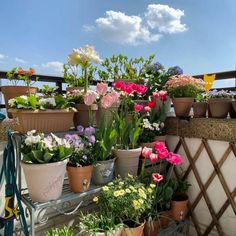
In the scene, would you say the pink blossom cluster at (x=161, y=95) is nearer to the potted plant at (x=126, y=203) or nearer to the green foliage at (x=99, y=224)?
the potted plant at (x=126, y=203)

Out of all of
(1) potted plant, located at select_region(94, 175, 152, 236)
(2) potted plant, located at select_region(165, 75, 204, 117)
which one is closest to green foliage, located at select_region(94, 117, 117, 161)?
(1) potted plant, located at select_region(94, 175, 152, 236)

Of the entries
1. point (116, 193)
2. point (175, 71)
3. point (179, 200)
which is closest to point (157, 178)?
point (116, 193)

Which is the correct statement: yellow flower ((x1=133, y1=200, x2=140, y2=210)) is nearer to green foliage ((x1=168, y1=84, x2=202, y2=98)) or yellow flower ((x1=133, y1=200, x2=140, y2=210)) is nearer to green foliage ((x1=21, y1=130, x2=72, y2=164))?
green foliage ((x1=21, y1=130, x2=72, y2=164))

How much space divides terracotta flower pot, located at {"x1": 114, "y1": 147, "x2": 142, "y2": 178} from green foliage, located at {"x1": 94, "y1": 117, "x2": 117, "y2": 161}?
8 centimetres

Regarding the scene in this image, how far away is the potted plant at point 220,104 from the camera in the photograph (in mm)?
1455

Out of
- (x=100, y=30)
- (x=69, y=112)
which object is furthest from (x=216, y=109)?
(x=100, y=30)

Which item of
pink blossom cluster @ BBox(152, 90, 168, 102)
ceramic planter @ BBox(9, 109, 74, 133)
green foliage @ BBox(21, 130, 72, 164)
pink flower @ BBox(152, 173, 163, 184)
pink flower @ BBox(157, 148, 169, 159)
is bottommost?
pink flower @ BBox(152, 173, 163, 184)

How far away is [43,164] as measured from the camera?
1.01 m

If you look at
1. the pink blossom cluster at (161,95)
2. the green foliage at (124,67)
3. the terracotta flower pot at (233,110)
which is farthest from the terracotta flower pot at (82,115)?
the terracotta flower pot at (233,110)

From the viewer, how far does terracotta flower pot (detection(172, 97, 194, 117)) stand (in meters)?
1.60

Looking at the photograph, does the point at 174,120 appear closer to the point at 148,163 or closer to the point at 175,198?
the point at 148,163

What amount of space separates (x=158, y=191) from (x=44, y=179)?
80cm

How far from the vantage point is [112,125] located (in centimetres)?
141

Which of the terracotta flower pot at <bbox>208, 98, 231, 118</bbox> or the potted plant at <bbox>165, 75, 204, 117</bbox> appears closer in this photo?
the terracotta flower pot at <bbox>208, 98, 231, 118</bbox>
